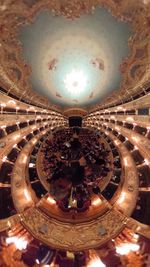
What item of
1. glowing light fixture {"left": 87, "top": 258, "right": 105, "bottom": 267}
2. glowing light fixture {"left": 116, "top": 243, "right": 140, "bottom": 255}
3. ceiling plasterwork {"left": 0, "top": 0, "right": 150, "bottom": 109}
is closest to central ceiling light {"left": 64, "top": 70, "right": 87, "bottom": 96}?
ceiling plasterwork {"left": 0, "top": 0, "right": 150, "bottom": 109}

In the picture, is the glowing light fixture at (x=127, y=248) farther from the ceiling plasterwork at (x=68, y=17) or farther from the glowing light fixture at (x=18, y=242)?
the ceiling plasterwork at (x=68, y=17)

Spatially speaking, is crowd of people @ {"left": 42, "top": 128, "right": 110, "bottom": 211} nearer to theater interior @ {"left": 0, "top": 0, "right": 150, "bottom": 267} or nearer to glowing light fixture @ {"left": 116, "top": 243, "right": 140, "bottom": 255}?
theater interior @ {"left": 0, "top": 0, "right": 150, "bottom": 267}

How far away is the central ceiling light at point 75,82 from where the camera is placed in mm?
8195

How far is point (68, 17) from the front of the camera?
6.96 m

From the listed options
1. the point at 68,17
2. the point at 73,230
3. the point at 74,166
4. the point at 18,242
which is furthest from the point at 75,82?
the point at 73,230

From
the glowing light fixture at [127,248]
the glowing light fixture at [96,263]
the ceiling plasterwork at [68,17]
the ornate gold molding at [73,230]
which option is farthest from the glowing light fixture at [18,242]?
the ceiling plasterwork at [68,17]

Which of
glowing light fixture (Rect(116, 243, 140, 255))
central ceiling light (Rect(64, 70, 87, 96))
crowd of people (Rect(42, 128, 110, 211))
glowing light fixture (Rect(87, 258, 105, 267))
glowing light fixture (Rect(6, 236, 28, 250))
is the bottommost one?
glowing light fixture (Rect(87, 258, 105, 267))

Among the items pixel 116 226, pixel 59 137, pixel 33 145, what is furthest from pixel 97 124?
pixel 116 226

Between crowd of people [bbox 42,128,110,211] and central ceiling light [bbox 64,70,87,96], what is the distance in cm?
239

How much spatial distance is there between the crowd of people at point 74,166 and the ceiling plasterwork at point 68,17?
6.96ft

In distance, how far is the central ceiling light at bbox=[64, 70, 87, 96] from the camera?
8.20 metres

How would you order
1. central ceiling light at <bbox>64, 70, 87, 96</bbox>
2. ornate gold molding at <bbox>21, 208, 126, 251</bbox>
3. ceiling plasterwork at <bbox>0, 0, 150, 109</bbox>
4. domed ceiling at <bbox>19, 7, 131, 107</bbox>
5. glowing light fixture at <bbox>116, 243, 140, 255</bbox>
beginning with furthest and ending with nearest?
ornate gold molding at <bbox>21, 208, 126, 251</bbox>
glowing light fixture at <bbox>116, 243, 140, 255</bbox>
central ceiling light at <bbox>64, 70, 87, 96</bbox>
domed ceiling at <bbox>19, 7, 131, 107</bbox>
ceiling plasterwork at <bbox>0, 0, 150, 109</bbox>

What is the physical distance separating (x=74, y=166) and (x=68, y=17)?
446 centimetres

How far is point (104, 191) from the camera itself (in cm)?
1173
